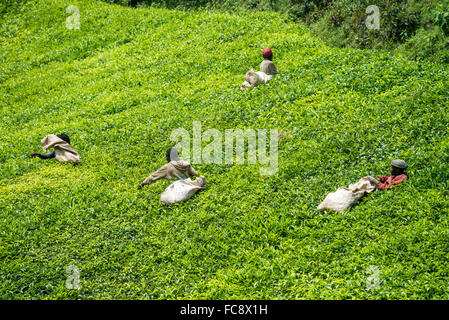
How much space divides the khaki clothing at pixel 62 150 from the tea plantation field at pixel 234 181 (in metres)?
0.24

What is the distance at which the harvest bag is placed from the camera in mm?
8453

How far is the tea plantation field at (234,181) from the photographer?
24.1 ft

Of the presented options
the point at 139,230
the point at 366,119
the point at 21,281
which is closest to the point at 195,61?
the point at 366,119

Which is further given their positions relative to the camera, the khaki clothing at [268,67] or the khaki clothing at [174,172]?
the khaki clothing at [268,67]

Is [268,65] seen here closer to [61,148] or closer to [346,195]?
[61,148]

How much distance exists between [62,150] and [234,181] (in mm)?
5269

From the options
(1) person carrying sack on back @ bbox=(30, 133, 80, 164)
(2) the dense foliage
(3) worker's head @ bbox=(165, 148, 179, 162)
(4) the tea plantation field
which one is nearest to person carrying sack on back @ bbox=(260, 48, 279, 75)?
(4) the tea plantation field

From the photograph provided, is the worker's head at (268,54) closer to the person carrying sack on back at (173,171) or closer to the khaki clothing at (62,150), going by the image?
the person carrying sack on back at (173,171)

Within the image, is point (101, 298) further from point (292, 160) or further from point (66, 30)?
point (66, 30)

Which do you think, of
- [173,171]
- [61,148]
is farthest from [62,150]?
[173,171]

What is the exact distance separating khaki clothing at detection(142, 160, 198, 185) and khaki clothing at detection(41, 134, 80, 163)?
296 centimetres

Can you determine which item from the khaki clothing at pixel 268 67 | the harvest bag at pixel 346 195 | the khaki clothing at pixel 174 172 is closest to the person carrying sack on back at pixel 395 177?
the harvest bag at pixel 346 195

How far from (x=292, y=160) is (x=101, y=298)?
532cm

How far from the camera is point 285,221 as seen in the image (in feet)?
28.1
